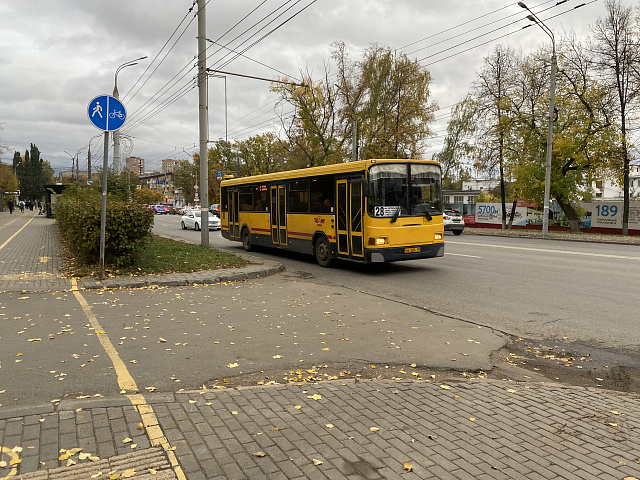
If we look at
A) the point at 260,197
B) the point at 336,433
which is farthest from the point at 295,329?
the point at 260,197

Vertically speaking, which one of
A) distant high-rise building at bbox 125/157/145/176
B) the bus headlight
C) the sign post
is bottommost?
the bus headlight

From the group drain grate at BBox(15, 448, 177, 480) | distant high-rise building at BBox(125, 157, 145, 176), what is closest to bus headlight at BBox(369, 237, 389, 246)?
drain grate at BBox(15, 448, 177, 480)

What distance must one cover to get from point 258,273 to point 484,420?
8.11m

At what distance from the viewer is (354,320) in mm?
7074

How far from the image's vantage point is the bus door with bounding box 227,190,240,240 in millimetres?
18609

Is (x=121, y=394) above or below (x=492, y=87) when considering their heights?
below

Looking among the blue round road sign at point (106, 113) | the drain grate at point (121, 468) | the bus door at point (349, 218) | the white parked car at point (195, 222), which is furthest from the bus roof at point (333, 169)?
the white parked car at point (195, 222)

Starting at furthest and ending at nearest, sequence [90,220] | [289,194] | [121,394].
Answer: [289,194] < [90,220] < [121,394]

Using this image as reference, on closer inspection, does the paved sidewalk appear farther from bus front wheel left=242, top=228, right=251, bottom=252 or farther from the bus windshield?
bus front wheel left=242, top=228, right=251, bottom=252

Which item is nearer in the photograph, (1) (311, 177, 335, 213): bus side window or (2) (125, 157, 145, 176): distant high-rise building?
(1) (311, 177, 335, 213): bus side window

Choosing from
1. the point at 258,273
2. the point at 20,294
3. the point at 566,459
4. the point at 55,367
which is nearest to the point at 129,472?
the point at 55,367

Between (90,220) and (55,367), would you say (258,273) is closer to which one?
(90,220)

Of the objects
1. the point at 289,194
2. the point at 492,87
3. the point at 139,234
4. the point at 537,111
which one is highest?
the point at 492,87

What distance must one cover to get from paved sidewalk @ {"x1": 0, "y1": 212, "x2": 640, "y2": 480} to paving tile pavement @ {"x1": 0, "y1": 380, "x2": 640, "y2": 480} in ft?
0.03
